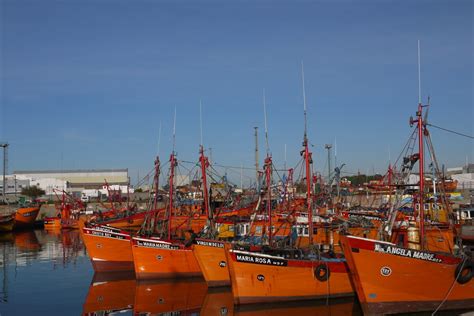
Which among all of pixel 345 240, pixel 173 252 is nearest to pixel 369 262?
pixel 345 240

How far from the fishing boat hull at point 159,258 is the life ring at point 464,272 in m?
14.1

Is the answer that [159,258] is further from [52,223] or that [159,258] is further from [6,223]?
[52,223]

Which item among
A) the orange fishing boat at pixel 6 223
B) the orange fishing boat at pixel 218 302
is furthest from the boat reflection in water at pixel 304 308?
the orange fishing boat at pixel 6 223

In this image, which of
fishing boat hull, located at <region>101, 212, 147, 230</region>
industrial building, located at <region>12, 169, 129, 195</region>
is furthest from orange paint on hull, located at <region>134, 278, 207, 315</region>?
industrial building, located at <region>12, 169, 129, 195</region>

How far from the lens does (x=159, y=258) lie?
2978cm

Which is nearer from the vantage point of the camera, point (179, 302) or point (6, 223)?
point (179, 302)

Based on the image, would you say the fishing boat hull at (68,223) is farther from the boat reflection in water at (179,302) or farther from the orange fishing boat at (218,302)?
the orange fishing boat at (218,302)

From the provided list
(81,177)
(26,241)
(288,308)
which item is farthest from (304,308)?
(81,177)

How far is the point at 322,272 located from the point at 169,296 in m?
7.72

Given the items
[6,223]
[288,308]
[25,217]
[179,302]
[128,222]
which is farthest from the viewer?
[25,217]

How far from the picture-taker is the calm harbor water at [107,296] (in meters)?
23.4

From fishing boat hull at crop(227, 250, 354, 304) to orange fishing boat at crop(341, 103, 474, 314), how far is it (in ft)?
7.20

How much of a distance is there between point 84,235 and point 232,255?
13916 millimetres

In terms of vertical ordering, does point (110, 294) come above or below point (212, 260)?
below
